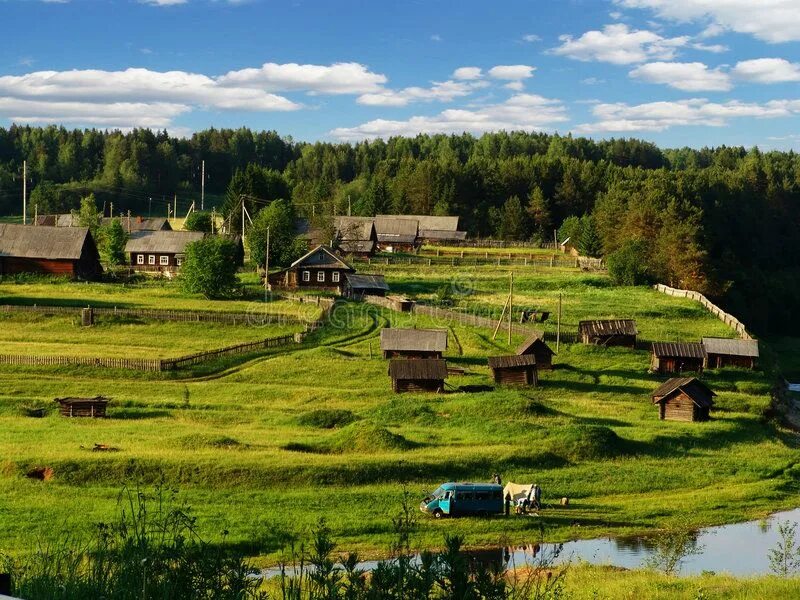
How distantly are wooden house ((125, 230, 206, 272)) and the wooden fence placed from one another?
1601 inches

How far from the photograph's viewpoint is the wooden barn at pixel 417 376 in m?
46.8

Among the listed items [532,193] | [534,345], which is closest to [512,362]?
[534,345]

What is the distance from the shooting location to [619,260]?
3344 inches

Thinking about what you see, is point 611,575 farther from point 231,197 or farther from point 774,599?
point 231,197

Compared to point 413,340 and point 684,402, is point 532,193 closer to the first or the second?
point 413,340

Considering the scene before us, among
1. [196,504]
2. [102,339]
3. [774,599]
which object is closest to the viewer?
[774,599]

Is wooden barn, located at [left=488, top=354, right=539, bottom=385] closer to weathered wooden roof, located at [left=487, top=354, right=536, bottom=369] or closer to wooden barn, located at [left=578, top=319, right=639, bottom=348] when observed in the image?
weathered wooden roof, located at [left=487, top=354, right=536, bottom=369]

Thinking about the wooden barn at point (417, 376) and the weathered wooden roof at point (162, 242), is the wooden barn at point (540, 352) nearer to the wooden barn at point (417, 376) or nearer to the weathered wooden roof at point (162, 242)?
the wooden barn at point (417, 376)

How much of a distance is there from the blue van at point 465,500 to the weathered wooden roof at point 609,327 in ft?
92.4

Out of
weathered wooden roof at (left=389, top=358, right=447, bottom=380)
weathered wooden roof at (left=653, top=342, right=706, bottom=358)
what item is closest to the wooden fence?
weathered wooden roof at (left=653, top=342, right=706, bottom=358)

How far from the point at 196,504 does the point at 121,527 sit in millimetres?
19683

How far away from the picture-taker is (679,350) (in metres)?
52.0

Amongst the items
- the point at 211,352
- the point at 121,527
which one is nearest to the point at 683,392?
the point at 211,352

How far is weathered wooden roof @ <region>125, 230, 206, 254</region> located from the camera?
278ft
